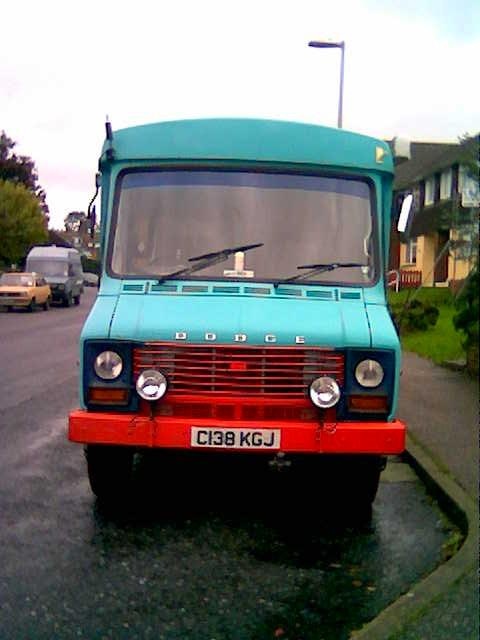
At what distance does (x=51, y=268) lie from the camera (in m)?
40.7

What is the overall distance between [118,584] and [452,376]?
802 centimetres

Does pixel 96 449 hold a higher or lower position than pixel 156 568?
higher

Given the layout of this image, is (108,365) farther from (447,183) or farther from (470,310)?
(447,183)

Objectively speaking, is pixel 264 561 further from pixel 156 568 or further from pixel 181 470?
pixel 181 470

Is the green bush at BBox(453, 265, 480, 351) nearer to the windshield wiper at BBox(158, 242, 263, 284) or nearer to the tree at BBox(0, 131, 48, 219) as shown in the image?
the windshield wiper at BBox(158, 242, 263, 284)

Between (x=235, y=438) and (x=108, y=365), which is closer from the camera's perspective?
(x=235, y=438)

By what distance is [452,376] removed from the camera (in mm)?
11852

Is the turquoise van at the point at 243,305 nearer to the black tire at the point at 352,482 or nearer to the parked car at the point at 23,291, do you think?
the black tire at the point at 352,482

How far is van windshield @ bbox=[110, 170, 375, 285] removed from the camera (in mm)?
6402

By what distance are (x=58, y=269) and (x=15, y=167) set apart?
29.4 metres

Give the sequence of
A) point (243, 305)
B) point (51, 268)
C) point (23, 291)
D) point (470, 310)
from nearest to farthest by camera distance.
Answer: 1. point (470, 310)
2. point (243, 305)
3. point (23, 291)
4. point (51, 268)

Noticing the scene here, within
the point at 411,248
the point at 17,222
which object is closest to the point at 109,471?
the point at 411,248

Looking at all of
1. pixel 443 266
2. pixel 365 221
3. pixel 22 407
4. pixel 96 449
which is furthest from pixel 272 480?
pixel 22 407

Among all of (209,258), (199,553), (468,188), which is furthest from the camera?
(209,258)
